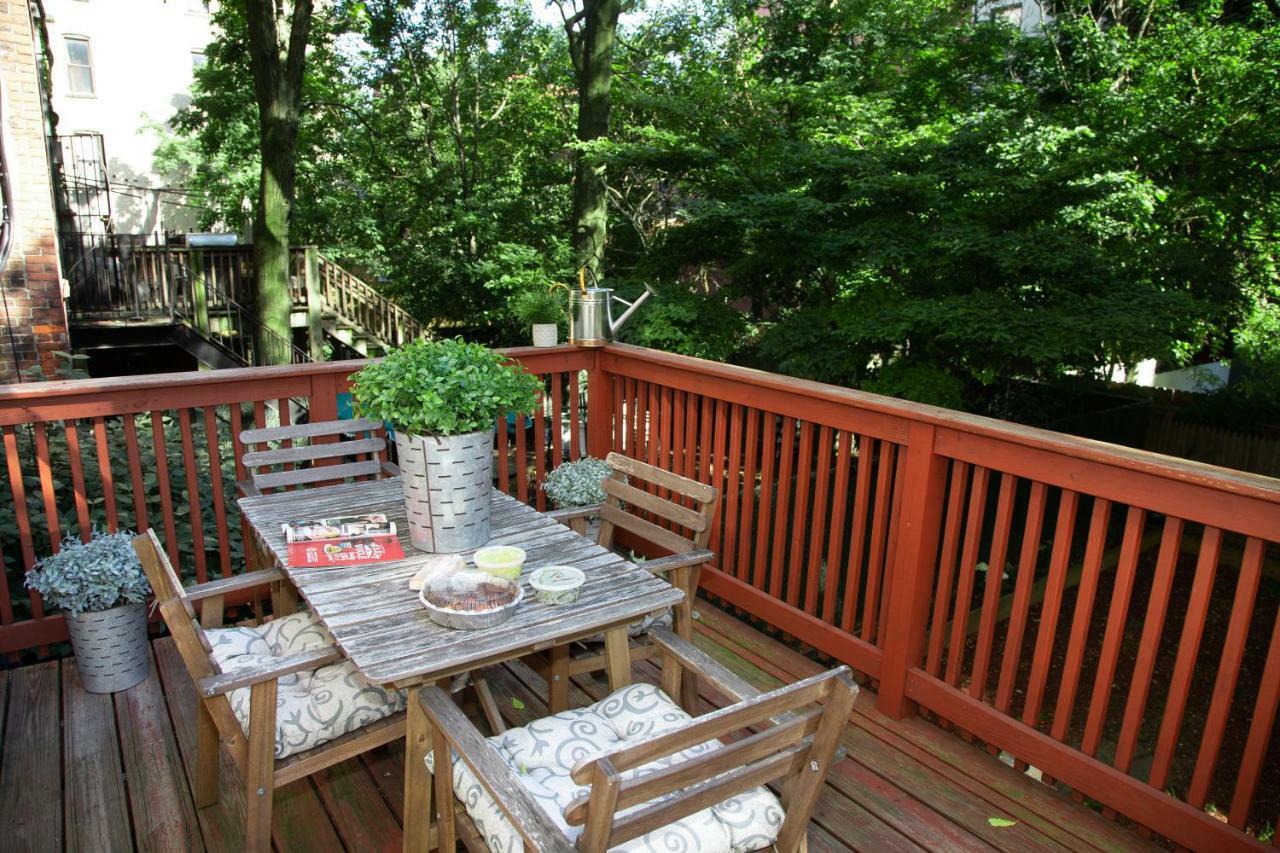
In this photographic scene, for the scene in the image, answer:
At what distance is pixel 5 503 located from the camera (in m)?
3.41

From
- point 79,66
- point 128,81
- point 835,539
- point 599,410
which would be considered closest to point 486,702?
point 835,539

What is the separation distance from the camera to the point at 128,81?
18.1 meters

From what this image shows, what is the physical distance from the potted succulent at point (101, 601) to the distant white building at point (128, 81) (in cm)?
1724

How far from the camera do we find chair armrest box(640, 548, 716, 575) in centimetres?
228

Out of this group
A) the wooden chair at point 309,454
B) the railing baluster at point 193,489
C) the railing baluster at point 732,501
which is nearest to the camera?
the wooden chair at point 309,454

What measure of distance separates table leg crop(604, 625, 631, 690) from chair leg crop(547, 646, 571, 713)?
247 mm

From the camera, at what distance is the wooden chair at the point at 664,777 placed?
123 cm

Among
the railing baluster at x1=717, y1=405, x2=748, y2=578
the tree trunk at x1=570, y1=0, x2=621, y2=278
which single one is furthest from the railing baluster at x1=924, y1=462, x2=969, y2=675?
the tree trunk at x1=570, y1=0, x2=621, y2=278

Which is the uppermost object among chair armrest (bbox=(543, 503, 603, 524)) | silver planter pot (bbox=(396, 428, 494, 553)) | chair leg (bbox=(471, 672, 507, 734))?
silver planter pot (bbox=(396, 428, 494, 553))

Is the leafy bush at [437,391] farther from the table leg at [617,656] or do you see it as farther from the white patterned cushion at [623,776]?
Answer: the white patterned cushion at [623,776]

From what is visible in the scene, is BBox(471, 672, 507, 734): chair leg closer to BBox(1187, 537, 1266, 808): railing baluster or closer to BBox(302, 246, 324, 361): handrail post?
BBox(1187, 537, 1266, 808): railing baluster

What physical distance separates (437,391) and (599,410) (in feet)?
6.53

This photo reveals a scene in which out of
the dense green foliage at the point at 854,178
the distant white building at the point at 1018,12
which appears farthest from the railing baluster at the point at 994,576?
the distant white building at the point at 1018,12

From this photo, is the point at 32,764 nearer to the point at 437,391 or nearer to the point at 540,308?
the point at 437,391
